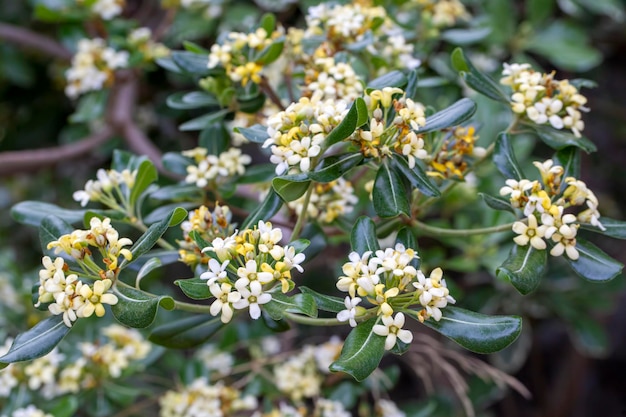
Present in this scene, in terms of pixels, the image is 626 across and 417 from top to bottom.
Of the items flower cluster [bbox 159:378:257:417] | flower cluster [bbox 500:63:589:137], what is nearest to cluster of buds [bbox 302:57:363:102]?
flower cluster [bbox 500:63:589:137]

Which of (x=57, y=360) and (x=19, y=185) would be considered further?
(x=19, y=185)

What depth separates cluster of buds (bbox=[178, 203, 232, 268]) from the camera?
897mm

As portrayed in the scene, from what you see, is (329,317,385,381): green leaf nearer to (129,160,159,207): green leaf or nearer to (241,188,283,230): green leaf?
(241,188,283,230): green leaf

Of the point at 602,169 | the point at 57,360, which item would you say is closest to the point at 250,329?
the point at 57,360

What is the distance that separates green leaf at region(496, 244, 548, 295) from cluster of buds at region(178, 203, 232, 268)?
→ 14.8 inches

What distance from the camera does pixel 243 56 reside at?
1.10 meters

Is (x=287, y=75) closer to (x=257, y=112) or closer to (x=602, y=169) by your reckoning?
(x=257, y=112)

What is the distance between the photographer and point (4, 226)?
2.52 meters

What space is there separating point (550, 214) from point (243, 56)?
21.9 inches

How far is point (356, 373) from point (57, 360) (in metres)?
0.77

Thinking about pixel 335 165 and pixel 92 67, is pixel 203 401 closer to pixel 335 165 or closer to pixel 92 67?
pixel 335 165

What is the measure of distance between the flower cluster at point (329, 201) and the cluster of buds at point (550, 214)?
25cm

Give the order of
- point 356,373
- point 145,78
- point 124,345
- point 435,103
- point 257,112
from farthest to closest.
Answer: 1. point 145,78
2. point 435,103
3. point 124,345
4. point 257,112
5. point 356,373

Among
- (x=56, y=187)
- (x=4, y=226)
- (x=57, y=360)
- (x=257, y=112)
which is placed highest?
(x=257, y=112)
